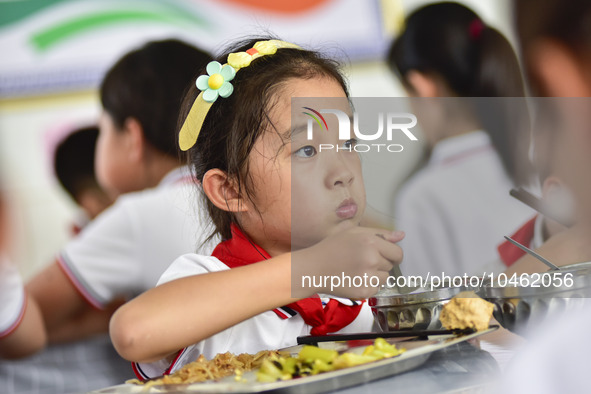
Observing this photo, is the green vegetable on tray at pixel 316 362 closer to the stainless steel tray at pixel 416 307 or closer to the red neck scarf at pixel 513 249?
the stainless steel tray at pixel 416 307

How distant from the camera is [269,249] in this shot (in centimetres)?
79

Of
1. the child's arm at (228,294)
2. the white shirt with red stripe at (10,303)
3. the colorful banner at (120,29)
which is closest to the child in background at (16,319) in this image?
the white shirt with red stripe at (10,303)

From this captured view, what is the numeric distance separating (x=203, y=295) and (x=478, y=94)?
1.24 meters

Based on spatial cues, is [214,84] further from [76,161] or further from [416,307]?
[76,161]

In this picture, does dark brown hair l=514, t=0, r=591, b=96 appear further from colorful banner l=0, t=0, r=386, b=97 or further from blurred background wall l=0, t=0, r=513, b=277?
colorful banner l=0, t=0, r=386, b=97

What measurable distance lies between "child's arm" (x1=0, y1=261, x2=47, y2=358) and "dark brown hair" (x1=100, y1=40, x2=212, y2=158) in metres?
0.54

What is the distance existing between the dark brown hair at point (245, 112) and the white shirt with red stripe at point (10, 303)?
35.9 inches

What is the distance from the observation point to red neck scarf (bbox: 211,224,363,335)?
75 centimetres

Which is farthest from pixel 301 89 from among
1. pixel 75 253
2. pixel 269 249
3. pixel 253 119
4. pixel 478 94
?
pixel 75 253

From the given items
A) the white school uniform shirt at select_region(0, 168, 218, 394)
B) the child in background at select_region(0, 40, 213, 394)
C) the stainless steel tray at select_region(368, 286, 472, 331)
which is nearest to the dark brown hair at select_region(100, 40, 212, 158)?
the child in background at select_region(0, 40, 213, 394)

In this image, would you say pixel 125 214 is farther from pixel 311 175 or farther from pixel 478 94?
pixel 311 175

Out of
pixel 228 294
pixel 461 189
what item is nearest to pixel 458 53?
pixel 461 189

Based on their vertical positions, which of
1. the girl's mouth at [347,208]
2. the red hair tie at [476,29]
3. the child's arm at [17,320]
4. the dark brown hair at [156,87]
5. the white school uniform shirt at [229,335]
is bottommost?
the child's arm at [17,320]

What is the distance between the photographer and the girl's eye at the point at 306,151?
0.69 meters
